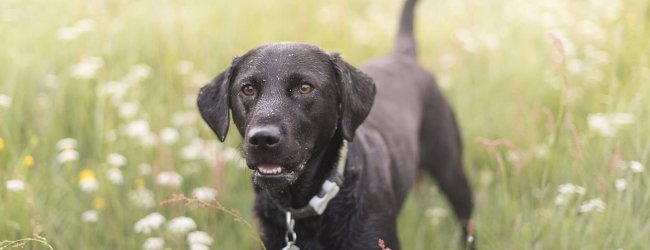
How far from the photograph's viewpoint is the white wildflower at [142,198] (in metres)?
3.69

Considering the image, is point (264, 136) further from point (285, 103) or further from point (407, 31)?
point (407, 31)

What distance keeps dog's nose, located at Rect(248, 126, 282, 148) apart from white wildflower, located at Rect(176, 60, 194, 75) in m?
2.50

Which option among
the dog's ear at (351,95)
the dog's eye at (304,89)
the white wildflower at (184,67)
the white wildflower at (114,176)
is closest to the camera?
the dog's eye at (304,89)

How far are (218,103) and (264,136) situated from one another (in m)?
0.62

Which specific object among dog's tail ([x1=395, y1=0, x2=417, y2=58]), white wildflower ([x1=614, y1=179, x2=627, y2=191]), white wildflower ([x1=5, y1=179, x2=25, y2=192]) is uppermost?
dog's tail ([x1=395, y1=0, x2=417, y2=58])

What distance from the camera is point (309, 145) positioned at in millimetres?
2689

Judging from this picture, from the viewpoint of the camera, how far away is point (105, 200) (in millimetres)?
3748

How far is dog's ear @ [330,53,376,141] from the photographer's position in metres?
2.84

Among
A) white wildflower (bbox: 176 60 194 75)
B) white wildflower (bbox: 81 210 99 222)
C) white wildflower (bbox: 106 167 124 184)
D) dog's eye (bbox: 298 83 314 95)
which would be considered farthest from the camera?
white wildflower (bbox: 176 60 194 75)

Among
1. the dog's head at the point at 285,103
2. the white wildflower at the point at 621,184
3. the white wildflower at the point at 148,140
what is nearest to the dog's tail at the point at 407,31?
the dog's head at the point at 285,103

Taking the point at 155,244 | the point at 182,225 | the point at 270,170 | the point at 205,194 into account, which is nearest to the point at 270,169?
the point at 270,170

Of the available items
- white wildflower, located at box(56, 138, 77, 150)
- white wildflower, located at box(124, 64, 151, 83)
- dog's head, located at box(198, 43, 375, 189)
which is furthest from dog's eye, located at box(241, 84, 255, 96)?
white wildflower, located at box(124, 64, 151, 83)

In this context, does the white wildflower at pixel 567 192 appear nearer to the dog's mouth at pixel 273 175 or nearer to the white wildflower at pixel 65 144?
the dog's mouth at pixel 273 175

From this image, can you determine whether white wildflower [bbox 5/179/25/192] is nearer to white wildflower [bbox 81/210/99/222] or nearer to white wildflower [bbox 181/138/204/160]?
white wildflower [bbox 81/210/99/222]
